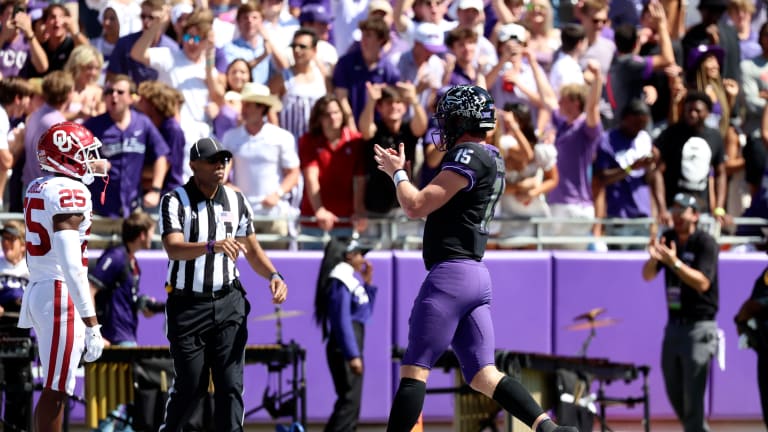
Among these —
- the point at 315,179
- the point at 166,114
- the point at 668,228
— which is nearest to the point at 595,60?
the point at 668,228

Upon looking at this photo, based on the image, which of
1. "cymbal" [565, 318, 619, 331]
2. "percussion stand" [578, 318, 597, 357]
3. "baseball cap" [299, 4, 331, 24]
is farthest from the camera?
"baseball cap" [299, 4, 331, 24]

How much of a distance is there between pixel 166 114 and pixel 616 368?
4.20 m

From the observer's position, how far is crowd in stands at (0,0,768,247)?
11.9 meters

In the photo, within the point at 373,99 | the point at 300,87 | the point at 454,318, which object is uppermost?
the point at 300,87

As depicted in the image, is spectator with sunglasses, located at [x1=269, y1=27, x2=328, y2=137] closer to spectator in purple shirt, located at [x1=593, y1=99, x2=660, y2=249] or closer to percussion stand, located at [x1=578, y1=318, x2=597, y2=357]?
spectator in purple shirt, located at [x1=593, y1=99, x2=660, y2=249]

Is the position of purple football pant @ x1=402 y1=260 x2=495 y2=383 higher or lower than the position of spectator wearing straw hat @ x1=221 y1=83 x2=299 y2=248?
lower

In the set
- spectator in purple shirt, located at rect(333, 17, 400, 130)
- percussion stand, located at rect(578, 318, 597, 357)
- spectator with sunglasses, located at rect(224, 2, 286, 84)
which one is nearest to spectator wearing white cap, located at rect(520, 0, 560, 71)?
spectator in purple shirt, located at rect(333, 17, 400, 130)

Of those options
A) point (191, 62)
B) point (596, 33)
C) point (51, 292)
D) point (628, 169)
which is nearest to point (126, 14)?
point (191, 62)

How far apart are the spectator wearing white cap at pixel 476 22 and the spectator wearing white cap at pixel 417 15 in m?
0.19

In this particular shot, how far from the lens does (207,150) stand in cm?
827

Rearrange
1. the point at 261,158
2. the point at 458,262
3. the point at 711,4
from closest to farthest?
1. the point at 458,262
2. the point at 261,158
3. the point at 711,4

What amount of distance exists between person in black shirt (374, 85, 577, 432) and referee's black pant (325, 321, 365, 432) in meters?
3.52

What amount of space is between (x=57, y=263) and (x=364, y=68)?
5.50m

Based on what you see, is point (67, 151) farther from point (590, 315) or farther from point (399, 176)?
point (590, 315)
